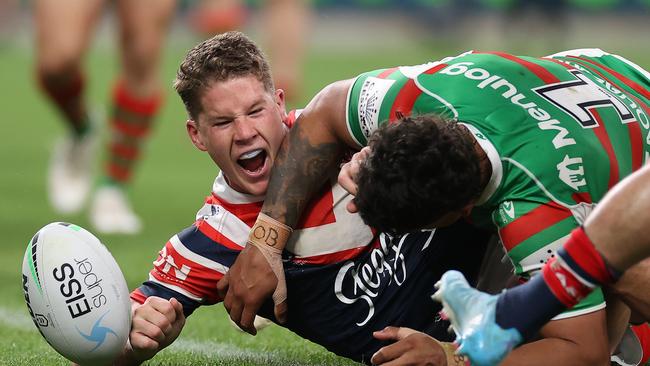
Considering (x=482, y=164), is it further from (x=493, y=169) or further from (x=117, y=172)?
(x=117, y=172)

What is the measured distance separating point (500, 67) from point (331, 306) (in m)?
0.85

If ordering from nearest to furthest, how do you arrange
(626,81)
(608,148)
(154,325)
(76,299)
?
(608,148)
(76,299)
(154,325)
(626,81)

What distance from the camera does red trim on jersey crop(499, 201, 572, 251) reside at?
3.06 meters

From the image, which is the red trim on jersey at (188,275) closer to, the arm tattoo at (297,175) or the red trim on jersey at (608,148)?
the arm tattoo at (297,175)

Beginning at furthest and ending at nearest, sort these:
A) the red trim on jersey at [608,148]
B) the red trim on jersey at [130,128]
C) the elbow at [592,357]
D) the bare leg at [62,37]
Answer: the red trim on jersey at [130,128] < the bare leg at [62,37] < the red trim on jersey at [608,148] < the elbow at [592,357]

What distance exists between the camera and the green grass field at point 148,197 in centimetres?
396

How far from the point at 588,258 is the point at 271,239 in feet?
3.93

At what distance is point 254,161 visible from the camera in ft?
12.4

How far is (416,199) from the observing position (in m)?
3.01

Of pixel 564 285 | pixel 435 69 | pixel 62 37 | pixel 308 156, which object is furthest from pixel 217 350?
pixel 62 37

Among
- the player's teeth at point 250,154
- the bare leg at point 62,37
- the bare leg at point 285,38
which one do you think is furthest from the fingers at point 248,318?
the bare leg at point 285,38

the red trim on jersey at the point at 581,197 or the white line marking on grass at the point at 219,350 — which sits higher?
the red trim on jersey at the point at 581,197

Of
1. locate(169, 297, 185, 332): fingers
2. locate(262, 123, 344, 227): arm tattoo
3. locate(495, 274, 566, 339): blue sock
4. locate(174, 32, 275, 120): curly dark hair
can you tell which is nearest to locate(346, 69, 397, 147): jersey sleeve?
locate(262, 123, 344, 227): arm tattoo

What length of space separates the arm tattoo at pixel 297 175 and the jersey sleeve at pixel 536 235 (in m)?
0.69
